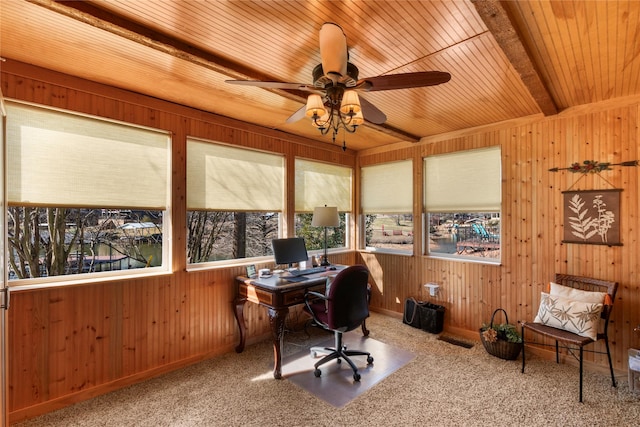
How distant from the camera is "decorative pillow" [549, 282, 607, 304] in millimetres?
2645

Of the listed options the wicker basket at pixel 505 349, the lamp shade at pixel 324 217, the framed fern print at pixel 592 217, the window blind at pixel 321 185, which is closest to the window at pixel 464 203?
the framed fern print at pixel 592 217

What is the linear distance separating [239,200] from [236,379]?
1852mm

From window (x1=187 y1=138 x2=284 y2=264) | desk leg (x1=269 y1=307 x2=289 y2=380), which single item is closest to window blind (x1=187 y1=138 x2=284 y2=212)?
window (x1=187 y1=138 x2=284 y2=264)

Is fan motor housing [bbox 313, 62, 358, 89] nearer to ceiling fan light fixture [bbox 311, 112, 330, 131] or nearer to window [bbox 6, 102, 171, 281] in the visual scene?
ceiling fan light fixture [bbox 311, 112, 330, 131]

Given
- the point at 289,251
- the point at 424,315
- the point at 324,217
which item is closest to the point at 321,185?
the point at 324,217

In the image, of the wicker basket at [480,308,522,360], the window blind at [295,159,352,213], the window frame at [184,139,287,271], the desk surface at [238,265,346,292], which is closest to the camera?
the desk surface at [238,265,346,292]

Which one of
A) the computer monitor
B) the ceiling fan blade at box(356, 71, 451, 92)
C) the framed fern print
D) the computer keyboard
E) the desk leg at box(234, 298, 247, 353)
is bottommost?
the desk leg at box(234, 298, 247, 353)

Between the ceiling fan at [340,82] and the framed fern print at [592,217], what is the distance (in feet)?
7.64

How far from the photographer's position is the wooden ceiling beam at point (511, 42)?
156cm

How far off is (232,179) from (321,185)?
4.71 feet

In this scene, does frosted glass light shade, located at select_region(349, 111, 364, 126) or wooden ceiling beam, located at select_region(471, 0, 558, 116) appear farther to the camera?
frosted glass light shade, located at select_region(349, 111, 364, 126)

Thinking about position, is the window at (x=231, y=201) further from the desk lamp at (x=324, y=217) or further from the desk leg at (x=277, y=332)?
the desk leg at (x=277, y=332)

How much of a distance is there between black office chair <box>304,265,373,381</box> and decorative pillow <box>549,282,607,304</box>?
185cm

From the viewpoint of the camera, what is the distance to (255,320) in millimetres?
3543
